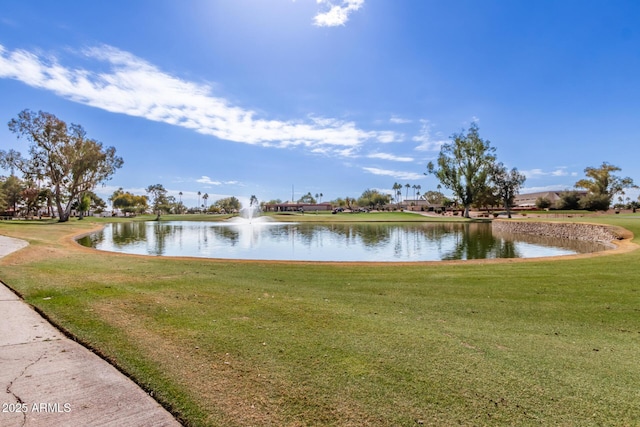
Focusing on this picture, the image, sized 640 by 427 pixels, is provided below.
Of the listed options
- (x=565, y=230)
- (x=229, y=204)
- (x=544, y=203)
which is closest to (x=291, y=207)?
(x=229, y=204)

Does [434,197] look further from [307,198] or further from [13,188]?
[13,188]

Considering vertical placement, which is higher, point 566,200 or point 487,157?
point 487,157

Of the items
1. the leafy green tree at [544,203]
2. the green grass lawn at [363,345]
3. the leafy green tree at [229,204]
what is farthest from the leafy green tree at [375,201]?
the green grass lawn at [363,345]

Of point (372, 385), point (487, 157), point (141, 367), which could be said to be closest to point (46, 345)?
point (141, 367)

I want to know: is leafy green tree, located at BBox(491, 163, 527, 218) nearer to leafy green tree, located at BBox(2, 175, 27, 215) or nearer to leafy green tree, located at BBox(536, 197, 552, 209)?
leafy green tree, located at BBox(536, 197, 552, 209)

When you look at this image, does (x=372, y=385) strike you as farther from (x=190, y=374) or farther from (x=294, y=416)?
(x=190, y=374)

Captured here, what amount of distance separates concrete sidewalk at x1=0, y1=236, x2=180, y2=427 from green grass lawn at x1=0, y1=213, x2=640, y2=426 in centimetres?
18

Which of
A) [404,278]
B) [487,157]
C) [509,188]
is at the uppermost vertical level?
[487,157]

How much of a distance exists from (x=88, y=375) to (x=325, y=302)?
157 inches

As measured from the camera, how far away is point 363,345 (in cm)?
428

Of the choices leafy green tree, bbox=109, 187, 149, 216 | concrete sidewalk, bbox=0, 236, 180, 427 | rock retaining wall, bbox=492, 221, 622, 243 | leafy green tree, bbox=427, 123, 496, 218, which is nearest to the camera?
concrete sidewalk, bbox=0, 236, 180, 427

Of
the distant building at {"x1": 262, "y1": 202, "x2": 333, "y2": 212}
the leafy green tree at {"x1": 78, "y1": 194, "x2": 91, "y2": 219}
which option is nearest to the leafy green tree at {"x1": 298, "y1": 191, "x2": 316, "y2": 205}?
the distant building at {"x1": 262, "y1": 202, "x2": 333, "y2": 212}

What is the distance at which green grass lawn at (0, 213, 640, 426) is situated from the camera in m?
2.96

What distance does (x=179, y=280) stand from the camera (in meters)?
8.39
